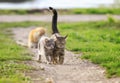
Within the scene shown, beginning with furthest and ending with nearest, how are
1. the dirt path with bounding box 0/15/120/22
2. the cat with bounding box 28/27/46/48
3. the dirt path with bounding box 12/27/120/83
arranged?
the dirt path with bounding box 0/15/120/22 < the cat with bounding box 28/27/46/48 < the dirt path with bounding box 12/27/120/83

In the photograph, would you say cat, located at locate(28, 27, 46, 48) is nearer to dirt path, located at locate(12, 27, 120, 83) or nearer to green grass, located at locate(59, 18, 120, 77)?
green grass, located at locate(59, 18, 120, 77)

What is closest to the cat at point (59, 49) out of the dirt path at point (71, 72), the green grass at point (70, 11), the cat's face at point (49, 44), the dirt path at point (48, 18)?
the cat's face at point (49, 44)

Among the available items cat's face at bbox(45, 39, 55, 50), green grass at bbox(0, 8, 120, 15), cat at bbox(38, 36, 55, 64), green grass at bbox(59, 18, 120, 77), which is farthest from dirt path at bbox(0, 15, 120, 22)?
cat's face at bbox(45, 39, 55, 50)

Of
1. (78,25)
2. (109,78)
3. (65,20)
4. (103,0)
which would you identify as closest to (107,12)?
(65,20)

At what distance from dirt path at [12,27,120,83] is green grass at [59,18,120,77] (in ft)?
0.85

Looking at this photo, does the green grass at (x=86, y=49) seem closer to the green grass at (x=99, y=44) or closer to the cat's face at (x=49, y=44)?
the green grass at (x=99, y=44)

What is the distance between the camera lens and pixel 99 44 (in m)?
18.5

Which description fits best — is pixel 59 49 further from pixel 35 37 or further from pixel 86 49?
pixel 35 37

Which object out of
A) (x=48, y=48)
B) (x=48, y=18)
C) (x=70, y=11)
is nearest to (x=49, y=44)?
(x=48, y=48)

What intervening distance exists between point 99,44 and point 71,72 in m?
5.20

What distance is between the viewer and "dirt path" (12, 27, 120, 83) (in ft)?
40.3

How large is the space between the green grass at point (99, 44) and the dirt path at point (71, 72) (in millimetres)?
259

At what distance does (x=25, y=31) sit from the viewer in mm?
25984

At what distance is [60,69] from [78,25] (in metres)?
13.3
